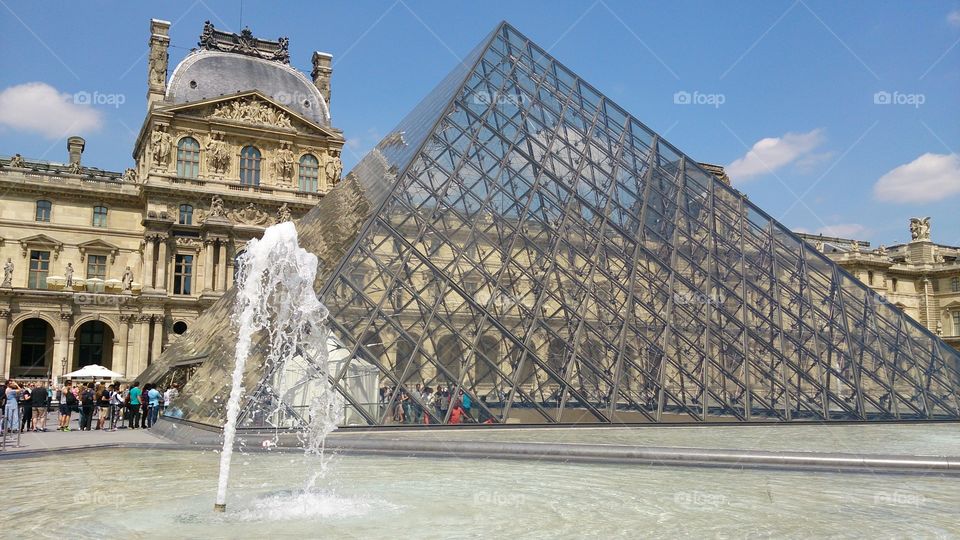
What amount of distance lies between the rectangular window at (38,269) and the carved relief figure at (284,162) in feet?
40.6

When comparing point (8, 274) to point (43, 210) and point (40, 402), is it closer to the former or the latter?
point (43, 210)

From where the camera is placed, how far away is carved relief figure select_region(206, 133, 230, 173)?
4100cm

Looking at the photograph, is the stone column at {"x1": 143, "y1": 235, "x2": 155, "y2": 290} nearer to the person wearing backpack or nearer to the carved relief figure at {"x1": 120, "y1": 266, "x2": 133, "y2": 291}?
the carved relief figure at {"x1": 120, "y1": 266, "x2": 133, "y2": 291}

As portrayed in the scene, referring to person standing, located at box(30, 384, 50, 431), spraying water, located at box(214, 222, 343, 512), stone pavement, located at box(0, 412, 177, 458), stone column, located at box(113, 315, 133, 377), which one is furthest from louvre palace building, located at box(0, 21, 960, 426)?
stone column, located at box(113, 315, 133, 377)

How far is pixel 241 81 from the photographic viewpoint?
44.7m

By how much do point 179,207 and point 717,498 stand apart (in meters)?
38.0

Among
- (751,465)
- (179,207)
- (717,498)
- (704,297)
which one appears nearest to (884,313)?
(704,297)

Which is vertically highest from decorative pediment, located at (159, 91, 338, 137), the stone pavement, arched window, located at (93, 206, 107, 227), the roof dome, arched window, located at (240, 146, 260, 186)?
the roof dome

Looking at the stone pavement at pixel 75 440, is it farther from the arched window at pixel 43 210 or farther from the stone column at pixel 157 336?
the arched window at pixel 43 210

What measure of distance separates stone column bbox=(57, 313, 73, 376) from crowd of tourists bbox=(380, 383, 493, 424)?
30825 mm

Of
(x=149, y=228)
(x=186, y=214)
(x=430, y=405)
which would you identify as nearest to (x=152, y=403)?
(x=430, y=405)

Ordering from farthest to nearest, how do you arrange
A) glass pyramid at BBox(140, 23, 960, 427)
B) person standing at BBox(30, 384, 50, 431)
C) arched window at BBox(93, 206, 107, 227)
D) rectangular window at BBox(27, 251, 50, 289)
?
arched window at BBox(93, 206, 107, 227) → rectangular window at BBox(27, 251, 50, 289) → person standing at BBox(30, 384, 50, 431) → glass pyramid at BBox(140, 23, 960, 427)

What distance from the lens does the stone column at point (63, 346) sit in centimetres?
3706

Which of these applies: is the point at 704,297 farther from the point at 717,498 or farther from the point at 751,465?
the point at 717,498
